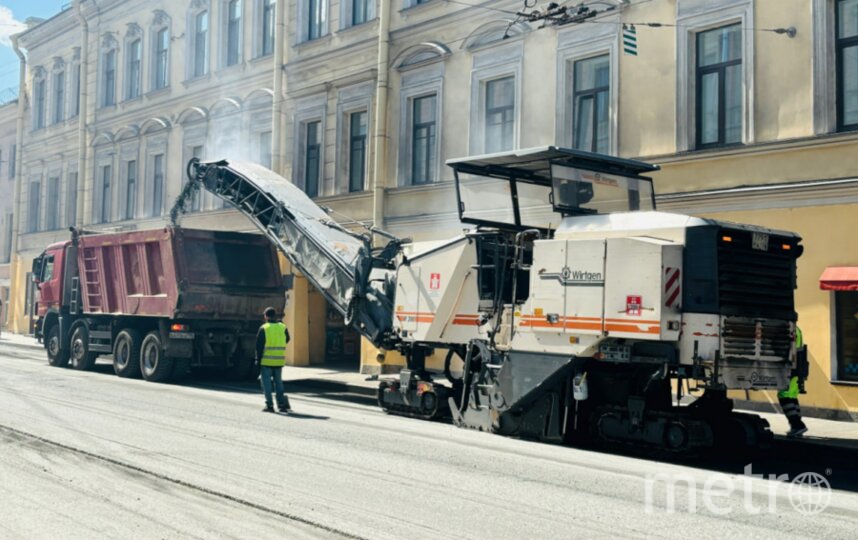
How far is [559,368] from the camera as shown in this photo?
35.4ft

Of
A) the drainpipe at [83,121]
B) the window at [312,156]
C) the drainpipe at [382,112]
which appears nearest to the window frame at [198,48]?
the window at [312,156]

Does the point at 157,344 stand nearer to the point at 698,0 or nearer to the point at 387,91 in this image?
the point at 387,91

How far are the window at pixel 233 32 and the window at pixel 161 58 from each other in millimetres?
3661

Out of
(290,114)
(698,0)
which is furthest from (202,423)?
(290,114)

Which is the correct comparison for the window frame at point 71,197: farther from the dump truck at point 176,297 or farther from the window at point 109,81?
the dump truck at point 176,297

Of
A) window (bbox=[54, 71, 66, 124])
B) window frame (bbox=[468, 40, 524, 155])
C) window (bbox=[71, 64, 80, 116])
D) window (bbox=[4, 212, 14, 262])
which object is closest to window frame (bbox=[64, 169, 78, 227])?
window (bbox=[71, 64, 80, 116])

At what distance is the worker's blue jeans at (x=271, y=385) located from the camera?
13.7 meters

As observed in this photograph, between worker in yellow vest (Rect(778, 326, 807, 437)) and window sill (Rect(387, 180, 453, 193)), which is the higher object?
window sill (Rect(387, 180, 453, 193))

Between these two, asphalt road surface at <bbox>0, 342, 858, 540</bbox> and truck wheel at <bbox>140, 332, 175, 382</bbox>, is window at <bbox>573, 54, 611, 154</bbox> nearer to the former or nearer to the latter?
asphalt road surface at <bbox>0, 342, 858, 540</bbox>

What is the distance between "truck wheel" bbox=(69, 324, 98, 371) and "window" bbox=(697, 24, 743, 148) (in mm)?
13790

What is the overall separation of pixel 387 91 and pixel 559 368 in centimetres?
1281

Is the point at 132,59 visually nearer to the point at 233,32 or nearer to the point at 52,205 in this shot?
the point at 233,32

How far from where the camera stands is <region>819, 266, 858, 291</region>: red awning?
13422 mm

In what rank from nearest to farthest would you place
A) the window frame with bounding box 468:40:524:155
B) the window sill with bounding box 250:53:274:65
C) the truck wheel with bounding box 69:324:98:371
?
the window frame with bounding box 468:40:524:155, the truck wheel with bounding box 69:324:98:371, the window sill with bounding box 250:53:274:65
